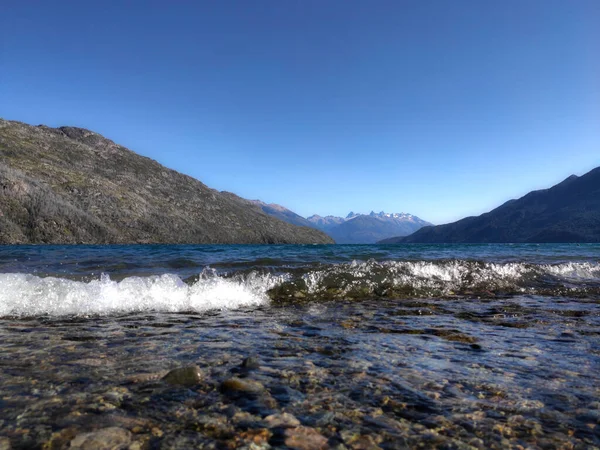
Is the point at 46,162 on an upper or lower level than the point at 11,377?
upper

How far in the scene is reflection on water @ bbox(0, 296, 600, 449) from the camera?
3.23m

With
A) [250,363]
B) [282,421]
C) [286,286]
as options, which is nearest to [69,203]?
[286,286]

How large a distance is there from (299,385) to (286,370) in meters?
0.58

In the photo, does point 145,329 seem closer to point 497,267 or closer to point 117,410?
point 117,410

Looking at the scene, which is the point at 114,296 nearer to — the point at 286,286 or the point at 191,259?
the point at 286,286

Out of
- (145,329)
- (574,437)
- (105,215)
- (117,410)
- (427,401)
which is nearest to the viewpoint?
(574,437)

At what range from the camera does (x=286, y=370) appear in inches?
196

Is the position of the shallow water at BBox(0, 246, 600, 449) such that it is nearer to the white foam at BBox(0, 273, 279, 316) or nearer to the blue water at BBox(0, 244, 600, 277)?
the white foam at BBox(0, 273, 279, 316)

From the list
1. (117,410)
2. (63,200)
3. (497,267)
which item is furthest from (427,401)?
(63,200)

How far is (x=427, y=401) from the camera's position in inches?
156

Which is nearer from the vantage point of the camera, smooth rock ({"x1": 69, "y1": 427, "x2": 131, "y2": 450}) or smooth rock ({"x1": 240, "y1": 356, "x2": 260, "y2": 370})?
smooth rock ({"x1": 69, "y1": 427, "x2": 131, "y2": 450})

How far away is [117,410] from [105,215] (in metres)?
161

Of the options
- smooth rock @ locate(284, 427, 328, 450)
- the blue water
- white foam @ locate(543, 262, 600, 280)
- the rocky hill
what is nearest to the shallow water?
smooth rock @ locate(284, 427, 328, 450)

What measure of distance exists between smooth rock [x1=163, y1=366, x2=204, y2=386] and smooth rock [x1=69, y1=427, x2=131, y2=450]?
115 centimetres
